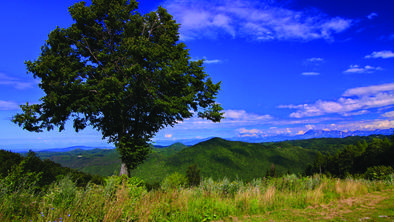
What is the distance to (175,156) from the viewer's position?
18550 centimetres

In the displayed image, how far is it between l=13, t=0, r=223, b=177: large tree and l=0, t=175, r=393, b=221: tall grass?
7084 millimetres

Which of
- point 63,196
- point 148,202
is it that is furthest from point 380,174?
point 63,196

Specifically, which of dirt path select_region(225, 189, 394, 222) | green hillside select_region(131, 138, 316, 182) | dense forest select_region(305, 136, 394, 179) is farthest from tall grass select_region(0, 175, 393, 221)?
green hillside select_region(131, 138, 316, 182)

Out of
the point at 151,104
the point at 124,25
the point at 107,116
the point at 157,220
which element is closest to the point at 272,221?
the point at 157,220

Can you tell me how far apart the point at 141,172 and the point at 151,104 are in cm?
14138

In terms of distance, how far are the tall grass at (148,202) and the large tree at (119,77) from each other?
708 centimetres

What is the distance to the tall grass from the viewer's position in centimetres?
490

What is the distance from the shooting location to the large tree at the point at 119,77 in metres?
13.1

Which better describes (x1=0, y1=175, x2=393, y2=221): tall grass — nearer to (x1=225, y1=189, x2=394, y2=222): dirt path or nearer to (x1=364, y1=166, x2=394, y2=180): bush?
(x1=225, y1=189, x2=394, y2=222): dirt path

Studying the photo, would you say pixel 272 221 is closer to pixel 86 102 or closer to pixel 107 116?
pixel 86 102

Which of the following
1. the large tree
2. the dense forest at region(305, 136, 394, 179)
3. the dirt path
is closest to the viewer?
the dirt path

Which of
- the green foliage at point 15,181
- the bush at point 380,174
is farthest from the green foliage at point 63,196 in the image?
the bush at point 380,174

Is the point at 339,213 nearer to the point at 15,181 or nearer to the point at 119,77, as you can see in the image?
the point at 15,181

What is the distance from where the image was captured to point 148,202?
6.05m
